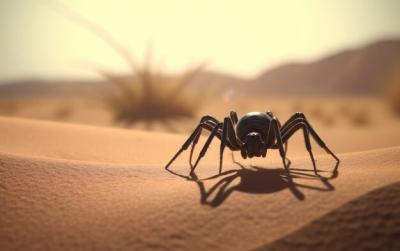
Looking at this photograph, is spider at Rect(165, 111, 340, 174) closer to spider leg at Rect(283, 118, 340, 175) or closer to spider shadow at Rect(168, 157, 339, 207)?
spider leg at Rect(283, 118, 340, 175)

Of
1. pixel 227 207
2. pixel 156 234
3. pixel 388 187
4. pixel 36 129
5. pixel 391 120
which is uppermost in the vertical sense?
pixel 391 120

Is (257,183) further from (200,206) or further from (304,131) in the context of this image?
(304,131)

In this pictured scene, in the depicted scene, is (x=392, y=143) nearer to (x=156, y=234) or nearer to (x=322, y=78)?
(x=156, y=234)

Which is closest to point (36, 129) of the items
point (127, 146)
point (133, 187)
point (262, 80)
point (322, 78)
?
point (127, 146)

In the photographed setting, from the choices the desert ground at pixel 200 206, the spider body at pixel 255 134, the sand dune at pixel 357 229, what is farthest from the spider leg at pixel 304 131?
the sand dune at pixel 357 229

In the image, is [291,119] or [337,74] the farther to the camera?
[337,74]

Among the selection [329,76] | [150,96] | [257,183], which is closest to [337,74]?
[329,76]

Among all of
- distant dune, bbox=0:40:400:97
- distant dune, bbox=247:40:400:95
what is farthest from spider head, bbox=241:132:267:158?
distant dune, bbox=247:40:400:95

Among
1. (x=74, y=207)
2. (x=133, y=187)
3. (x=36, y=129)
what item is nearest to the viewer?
(x=74, y=207)
